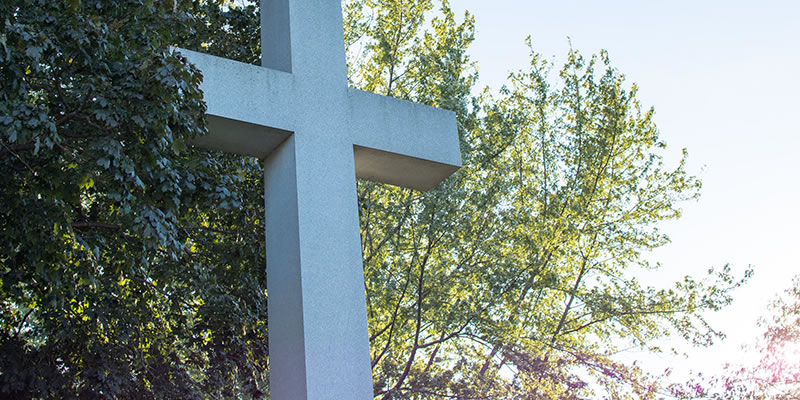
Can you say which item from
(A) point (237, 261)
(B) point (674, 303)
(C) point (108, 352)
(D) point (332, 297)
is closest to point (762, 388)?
(B) point (674, 303)

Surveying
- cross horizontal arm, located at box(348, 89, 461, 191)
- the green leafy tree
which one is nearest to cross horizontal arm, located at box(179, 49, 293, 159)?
cross horizontal arm, located at box(348, 89, 461, 191)

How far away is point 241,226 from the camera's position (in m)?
6.60

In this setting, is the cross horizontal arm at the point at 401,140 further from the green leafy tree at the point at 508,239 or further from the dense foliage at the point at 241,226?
the green leafy tree at the point at 508,239

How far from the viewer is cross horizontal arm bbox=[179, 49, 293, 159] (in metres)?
3.53

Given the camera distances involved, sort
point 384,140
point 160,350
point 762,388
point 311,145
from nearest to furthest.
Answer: point 311,145
point 384,140
point 160,350
point 762,388

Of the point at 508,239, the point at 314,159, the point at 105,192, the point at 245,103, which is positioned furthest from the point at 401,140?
the point at 508,239

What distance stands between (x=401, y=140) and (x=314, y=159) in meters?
0.62

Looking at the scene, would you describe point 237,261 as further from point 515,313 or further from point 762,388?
point 762,388

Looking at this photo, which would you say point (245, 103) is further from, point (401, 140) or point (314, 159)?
point (401, 140)

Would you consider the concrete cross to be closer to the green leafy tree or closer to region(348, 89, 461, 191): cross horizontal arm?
region(348, 89, 461, 191): cross horizontal arm

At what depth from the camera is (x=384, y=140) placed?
3.89 meters

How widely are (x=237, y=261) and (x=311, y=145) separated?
332cm

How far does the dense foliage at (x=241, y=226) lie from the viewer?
158 inches

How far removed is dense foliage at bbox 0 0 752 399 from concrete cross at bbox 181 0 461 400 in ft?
0.89
